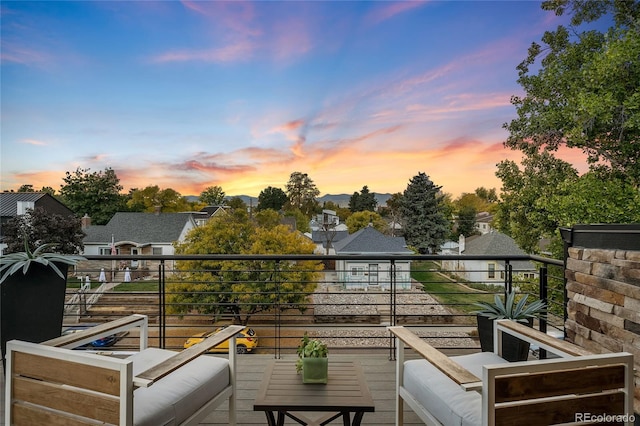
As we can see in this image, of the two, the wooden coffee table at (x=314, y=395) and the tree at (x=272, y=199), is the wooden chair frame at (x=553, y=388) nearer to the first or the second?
the wooden coffee table at (x=314, y=395)

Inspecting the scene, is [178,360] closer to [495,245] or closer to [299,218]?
[495,245]

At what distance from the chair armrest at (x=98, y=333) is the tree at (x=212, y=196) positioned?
1972 cm

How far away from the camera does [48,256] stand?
6.90 feet

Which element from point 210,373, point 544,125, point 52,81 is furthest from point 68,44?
point 544,125

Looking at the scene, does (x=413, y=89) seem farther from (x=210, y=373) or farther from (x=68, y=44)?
(x=210, y=373)

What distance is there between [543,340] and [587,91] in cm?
941

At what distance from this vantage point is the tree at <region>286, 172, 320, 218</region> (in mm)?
24703

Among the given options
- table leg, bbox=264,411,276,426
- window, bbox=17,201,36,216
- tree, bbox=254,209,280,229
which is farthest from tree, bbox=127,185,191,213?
table leg, bbox=264,411,276,426

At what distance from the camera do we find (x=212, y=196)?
23.4 m

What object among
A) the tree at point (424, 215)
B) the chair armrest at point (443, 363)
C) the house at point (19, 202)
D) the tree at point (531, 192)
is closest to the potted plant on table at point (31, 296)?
the chair armrest at point (443, 363)

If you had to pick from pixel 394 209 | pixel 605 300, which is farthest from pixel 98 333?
pixel 394 209

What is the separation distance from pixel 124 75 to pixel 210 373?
296 inches

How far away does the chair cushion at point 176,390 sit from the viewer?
161 cm

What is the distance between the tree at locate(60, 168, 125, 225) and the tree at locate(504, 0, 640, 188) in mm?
19267
